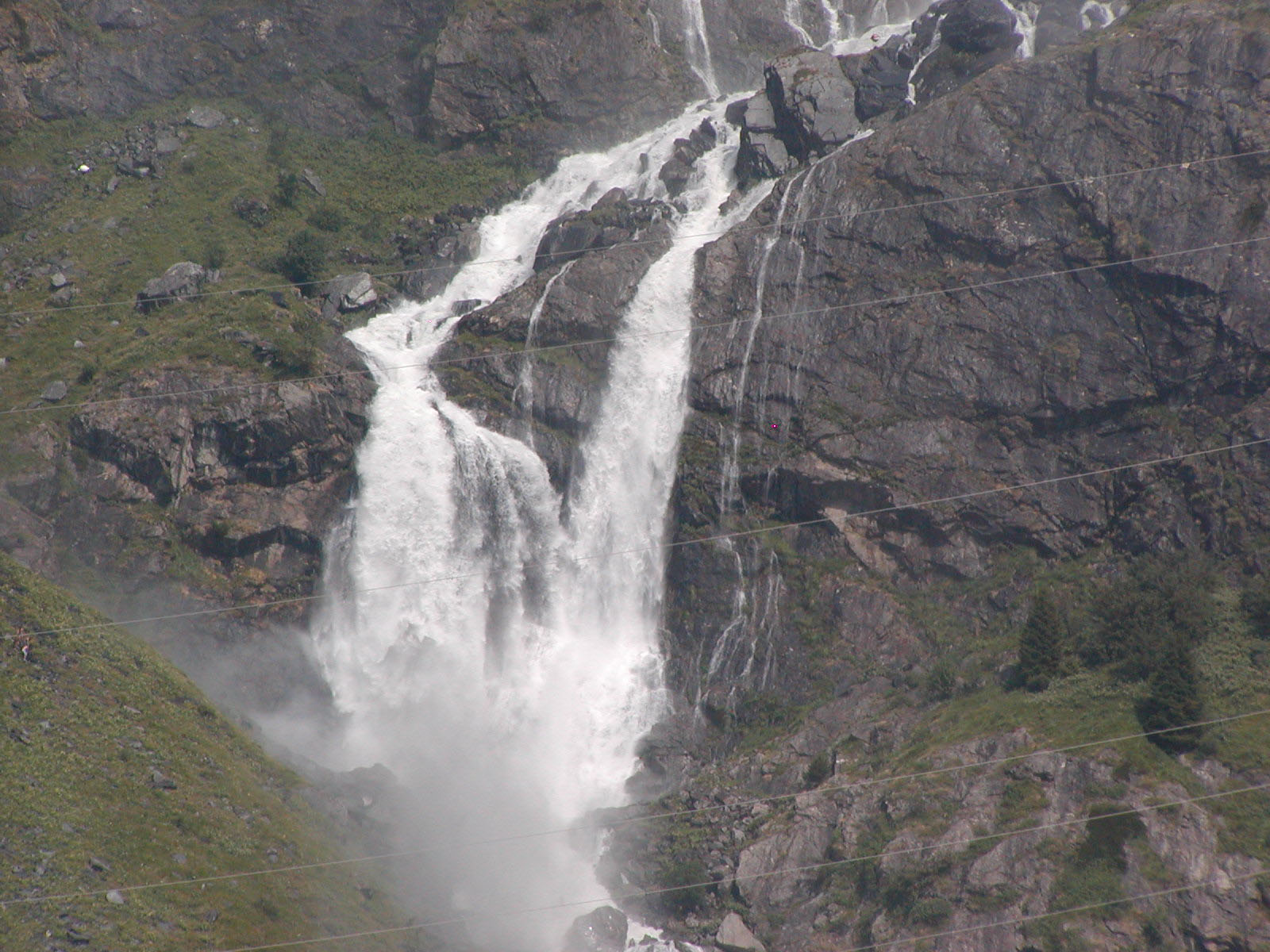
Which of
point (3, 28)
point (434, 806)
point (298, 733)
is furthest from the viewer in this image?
point (3, 28)

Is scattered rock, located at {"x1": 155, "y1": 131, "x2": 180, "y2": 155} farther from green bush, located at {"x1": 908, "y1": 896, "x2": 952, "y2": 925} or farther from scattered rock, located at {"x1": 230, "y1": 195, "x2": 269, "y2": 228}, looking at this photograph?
green bush, located at {"x1": 908, "y1": 896, "x2": 952, "y2": 925}

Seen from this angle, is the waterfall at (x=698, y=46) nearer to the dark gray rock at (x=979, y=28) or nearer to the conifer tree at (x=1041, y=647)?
the dark gray rock at (x=979, y=28)

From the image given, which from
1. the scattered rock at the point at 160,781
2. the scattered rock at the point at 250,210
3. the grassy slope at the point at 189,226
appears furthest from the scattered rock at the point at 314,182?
the scattered rock at the point at 160,781

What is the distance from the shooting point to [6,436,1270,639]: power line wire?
4500cm

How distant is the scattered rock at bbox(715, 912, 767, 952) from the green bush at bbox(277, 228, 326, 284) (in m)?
37.2

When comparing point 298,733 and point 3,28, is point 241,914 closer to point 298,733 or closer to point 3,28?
point 298,733

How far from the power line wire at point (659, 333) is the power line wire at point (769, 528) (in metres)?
8.08

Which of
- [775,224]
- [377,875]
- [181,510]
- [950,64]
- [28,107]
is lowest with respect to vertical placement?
[377,875]

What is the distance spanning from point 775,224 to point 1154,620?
2456 centimetres

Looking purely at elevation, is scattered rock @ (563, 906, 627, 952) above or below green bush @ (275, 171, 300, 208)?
below

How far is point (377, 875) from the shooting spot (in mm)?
37438

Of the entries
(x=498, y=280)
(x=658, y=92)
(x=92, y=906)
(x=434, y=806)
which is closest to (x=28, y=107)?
(x=498, y=280)

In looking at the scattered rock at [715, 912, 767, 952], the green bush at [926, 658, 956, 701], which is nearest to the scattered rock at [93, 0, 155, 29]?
the green bush at [926, 658, 956, 701]

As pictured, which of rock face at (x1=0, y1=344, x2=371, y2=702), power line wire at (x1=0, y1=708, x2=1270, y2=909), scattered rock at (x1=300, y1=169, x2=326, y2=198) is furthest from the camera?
scattered rock at (x1=300, y1=169, x2=326, y2=198)
